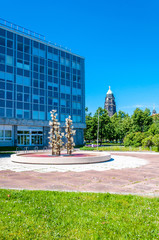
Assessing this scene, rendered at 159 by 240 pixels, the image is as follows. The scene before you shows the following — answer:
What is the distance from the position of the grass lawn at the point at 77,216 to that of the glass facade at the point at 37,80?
4141cm

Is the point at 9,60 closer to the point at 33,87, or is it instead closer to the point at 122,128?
the point at 33,87

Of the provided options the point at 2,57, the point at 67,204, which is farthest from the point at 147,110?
the point at 67,204

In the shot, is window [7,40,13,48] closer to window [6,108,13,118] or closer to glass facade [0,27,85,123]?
glass facade [0,27,85,123]

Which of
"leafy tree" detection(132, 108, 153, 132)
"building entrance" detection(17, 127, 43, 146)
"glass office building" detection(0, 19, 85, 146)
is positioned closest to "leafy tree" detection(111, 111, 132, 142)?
"leafy tree" detection(132, 108, 153, 132)

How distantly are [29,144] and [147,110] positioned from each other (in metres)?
47.5

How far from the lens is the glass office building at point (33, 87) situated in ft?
152

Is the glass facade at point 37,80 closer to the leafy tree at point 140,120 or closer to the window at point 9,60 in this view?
the window at point 9,60

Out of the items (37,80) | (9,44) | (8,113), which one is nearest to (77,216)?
(8,113)

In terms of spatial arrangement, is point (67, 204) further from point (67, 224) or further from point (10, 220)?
point (10, 220)

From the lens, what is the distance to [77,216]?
17.9 ft

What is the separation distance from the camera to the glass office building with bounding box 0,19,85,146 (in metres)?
46.4

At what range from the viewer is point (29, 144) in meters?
50.1

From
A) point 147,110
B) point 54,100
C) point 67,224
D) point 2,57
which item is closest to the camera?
point 67,224

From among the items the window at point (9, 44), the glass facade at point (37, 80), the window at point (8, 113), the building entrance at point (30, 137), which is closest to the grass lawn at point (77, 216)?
the window at point (8, 113)
